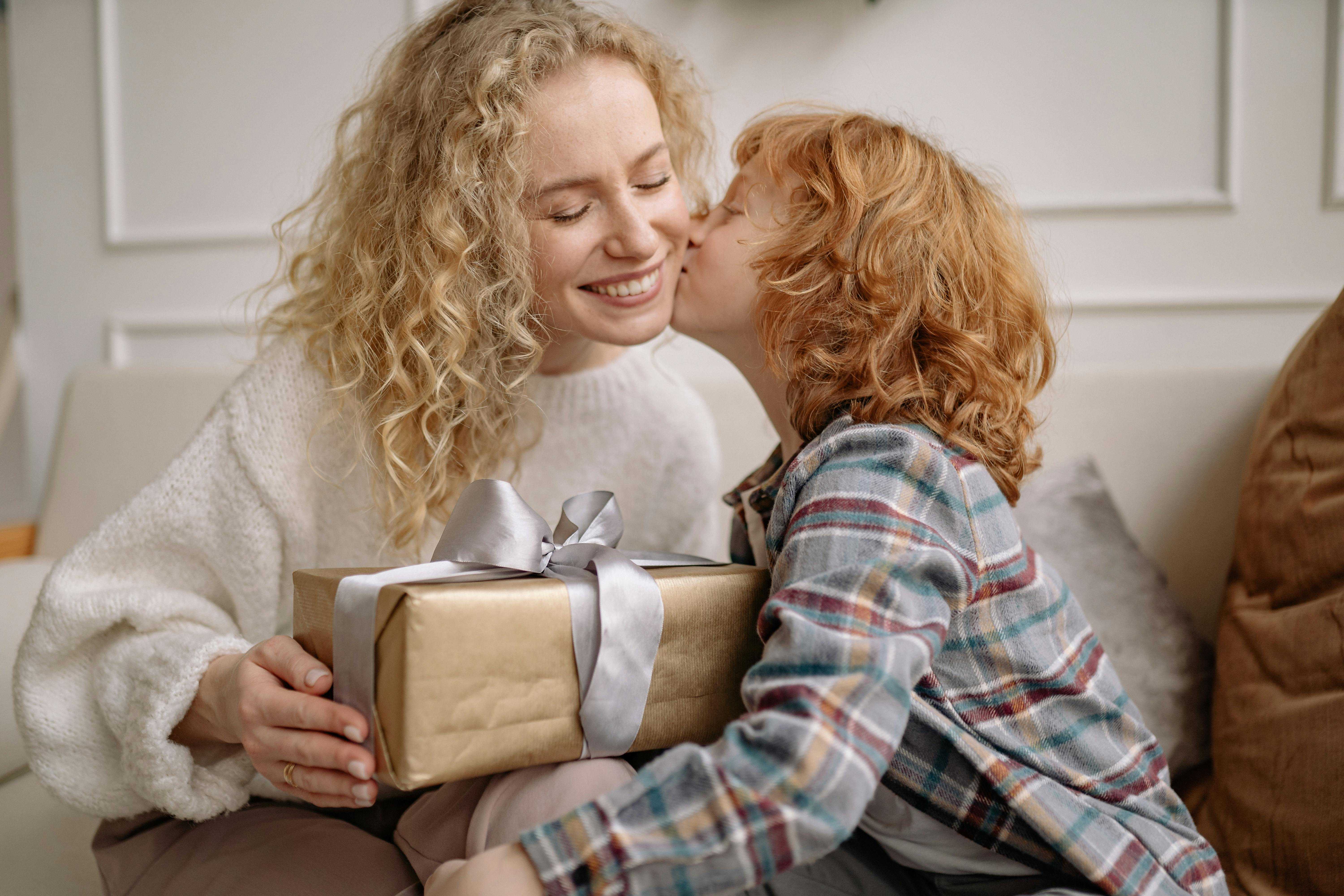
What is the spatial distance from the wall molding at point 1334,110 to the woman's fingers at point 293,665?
5.39ft

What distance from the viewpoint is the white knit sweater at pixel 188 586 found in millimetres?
826

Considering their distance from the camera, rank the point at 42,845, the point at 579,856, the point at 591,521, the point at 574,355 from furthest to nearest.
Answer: the point at 574,355
the point at 42,845
the point at 591,521
the point at 579,856

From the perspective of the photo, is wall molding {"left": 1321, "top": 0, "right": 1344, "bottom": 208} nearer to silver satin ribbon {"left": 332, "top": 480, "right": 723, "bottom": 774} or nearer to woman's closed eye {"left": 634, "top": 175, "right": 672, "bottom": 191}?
woman's closed eye {"left": 634, "top": 175, "right": 672, "bottom": 191}

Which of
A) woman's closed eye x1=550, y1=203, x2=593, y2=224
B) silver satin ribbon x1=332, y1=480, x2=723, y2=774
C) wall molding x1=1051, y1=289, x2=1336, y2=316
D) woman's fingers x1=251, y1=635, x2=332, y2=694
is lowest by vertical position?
woman's fingers x1=251, y1=635, x2=332, y2=694

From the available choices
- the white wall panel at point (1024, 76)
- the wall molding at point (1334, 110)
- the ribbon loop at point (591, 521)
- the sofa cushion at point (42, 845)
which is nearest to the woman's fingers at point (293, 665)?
the ribbon loop at point (591, 521)

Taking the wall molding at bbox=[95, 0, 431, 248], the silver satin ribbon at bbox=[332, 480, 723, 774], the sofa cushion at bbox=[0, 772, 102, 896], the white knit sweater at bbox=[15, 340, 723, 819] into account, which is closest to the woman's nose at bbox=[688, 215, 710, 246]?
the white knit sweater at bbox=[15, 340, 723, 819]

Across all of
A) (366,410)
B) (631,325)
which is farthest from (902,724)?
(366,410)

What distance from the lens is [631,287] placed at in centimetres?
94

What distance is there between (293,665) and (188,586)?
368mm

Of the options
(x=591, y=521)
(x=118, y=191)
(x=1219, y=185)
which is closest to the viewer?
(x=591, y=521)

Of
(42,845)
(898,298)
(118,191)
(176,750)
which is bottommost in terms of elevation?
(42,845)

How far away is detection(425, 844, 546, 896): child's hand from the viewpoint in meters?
0.54

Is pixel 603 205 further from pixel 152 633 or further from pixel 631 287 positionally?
pixel 152 633

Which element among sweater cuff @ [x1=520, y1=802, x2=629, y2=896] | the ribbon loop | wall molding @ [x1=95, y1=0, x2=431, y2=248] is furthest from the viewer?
wall molding @ [x1=95, y1=0, x2=431, y2=248]
